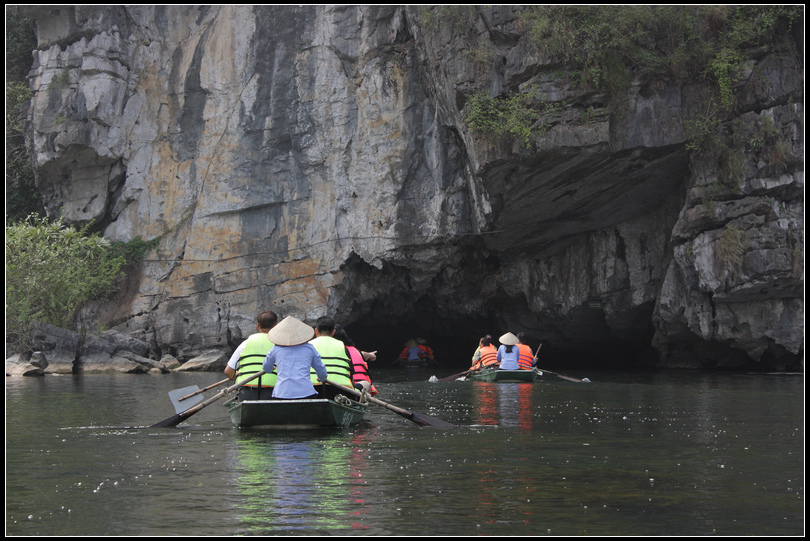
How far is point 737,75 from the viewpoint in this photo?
63.8 feet

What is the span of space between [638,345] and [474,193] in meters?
9.22

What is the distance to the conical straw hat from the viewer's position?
29.4ft

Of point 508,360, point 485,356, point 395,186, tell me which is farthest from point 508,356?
point 395,186

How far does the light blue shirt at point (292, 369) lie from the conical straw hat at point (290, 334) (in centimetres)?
11

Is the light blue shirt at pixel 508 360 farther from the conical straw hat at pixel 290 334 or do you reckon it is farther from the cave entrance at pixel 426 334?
the conical straw hat at pixel 290 334

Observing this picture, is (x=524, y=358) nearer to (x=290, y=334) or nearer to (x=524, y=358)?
(x=524, y=358)

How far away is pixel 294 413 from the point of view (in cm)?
909

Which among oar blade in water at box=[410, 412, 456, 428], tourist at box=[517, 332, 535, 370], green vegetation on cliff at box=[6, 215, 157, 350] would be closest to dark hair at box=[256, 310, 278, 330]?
oar blade in water at box=[410, 412, 456, 428]

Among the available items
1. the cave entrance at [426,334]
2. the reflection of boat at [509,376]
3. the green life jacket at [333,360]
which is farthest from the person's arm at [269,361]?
the cave entrance at [426,334]

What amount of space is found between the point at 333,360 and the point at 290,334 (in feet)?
3.61

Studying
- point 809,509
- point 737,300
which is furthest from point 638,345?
point 809,509

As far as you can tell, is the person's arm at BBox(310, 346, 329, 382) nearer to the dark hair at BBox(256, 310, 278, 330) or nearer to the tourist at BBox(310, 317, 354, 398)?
the tourist at BBox(310, 317, 354, 398)

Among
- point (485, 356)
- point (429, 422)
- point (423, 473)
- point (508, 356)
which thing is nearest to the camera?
point (423, 473)

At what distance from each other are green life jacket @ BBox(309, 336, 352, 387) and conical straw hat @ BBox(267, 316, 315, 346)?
3.02 ft
